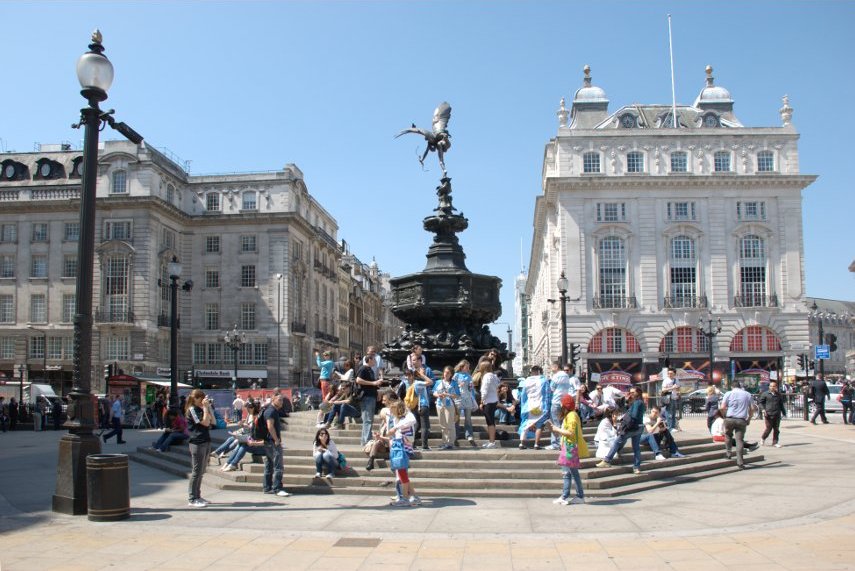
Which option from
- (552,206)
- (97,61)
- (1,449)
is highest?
(552,206)

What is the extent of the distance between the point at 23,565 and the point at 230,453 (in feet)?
21.7

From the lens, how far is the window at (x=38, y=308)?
57.3m

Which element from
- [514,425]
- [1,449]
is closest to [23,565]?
[514,425]

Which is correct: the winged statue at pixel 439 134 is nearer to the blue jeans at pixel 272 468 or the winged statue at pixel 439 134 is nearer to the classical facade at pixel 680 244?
the blue jeans at pixel 272 468

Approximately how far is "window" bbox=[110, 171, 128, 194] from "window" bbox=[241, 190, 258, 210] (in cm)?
925

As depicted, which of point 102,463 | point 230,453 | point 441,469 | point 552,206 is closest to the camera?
point 102,463

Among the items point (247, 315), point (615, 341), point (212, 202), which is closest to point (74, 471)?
point (615, 341)

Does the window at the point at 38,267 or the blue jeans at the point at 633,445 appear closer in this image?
the blue jeans at the point at 633,445

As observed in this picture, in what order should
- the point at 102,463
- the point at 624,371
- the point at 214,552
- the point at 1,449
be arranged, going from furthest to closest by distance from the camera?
the point at 624,371 < the point at 1,449 < the point at 102,463 < the point at 214,552

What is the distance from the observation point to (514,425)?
51.3 feet

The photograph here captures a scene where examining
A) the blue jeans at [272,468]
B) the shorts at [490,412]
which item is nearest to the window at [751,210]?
the shorts at [490,412]

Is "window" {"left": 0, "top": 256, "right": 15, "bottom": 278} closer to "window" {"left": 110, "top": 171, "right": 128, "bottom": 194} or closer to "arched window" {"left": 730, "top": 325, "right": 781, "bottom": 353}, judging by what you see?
"window" {"left": 110, "top": 171, "right": 128, "bottom": 194}

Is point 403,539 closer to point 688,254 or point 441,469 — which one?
point 441,469

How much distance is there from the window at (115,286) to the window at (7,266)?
7.28 metres
